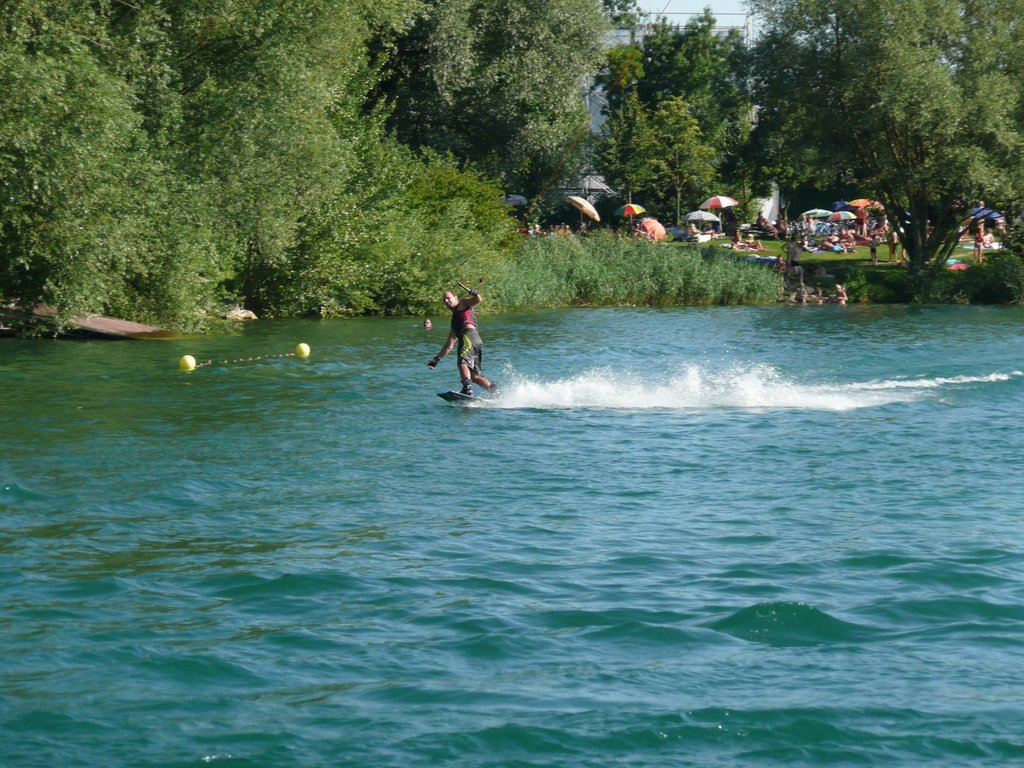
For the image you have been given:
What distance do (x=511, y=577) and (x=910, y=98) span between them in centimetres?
3862

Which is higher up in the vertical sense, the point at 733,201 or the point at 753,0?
the point at 753,0

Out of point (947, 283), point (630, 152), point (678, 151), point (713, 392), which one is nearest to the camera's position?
point (713, 392)

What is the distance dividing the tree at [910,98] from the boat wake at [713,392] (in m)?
23.0

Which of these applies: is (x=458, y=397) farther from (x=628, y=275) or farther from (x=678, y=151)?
(x=678, y=151)

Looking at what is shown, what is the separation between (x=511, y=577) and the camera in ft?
37.3

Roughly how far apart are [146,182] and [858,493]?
18.4 m

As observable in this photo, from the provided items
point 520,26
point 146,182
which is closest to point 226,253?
point 146,182

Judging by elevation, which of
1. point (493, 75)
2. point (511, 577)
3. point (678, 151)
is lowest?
point (511, 577)

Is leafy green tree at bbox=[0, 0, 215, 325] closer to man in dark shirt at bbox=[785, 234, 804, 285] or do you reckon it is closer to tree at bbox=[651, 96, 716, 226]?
man in dark shirt at bbox=[785, 234, 804, 285]

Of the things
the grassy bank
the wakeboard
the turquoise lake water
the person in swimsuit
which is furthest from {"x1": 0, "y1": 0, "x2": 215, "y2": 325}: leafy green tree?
the grassy bank

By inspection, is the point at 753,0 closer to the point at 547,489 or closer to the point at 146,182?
the point at 146,182

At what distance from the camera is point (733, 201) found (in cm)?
6184

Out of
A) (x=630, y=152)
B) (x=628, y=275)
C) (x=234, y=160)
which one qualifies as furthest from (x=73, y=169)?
(x=630, y=152)

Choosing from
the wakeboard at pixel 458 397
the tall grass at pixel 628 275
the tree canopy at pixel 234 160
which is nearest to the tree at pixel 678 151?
the tall grass at pixel 628 275
